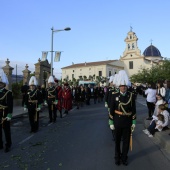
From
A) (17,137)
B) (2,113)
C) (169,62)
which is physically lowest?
(17,137)

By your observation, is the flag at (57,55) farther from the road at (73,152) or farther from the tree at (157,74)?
the tree at (157,74)

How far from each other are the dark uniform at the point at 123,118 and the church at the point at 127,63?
272 ft

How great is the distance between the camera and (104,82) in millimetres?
83812

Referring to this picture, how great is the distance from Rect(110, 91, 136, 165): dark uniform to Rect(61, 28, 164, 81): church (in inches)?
3268

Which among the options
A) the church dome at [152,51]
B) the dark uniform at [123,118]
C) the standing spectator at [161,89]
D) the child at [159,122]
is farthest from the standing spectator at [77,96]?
the church dome at [152,51]

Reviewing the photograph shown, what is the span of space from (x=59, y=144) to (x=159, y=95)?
463 cm

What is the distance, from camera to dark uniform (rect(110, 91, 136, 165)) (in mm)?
5703

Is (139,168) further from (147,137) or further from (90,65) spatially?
(90,65)

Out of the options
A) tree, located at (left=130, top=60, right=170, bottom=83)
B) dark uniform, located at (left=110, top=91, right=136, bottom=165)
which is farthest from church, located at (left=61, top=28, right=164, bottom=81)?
dark uniform, located at (left=110, top=91, right=136, bottom=165)

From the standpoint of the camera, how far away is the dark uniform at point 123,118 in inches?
225

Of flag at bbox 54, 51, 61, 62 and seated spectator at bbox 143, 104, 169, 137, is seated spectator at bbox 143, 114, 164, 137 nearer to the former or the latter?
seated spectator at bbox 143, 104, 169, 137

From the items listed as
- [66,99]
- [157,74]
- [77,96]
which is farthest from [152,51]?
[66,99]

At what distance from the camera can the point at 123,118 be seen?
5.69 meters

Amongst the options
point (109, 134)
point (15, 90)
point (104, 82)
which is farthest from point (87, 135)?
point (104, 82)
